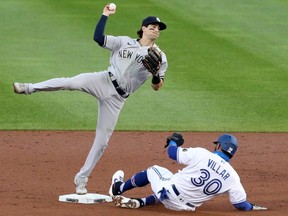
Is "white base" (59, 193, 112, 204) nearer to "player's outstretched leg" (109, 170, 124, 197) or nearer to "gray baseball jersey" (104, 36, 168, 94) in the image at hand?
"player's outstretched leg" (109, 170, 124, 197)

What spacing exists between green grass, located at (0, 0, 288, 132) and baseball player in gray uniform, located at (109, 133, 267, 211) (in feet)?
14.7

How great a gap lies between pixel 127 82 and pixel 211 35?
9356mm

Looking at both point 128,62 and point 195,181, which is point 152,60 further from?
point 195,181

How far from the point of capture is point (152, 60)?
36.5 ft

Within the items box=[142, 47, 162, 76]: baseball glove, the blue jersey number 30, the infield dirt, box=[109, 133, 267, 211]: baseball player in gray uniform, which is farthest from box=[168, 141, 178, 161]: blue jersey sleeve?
box=[142, 47, 162, 76]: baseball glove

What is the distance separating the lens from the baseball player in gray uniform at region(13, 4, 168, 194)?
37.1ft

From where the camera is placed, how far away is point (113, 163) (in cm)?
1323

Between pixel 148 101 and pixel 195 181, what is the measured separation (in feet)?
20.9

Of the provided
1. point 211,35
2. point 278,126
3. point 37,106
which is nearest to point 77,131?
point 37,106

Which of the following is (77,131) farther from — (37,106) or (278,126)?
(278,126)

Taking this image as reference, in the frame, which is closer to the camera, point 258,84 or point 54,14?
point 258,84

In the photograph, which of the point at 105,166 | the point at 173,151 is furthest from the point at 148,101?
the point at 173,151

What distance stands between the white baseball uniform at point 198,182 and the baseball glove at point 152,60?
104 centimetres

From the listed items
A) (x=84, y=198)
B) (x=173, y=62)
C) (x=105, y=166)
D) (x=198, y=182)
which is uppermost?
(x=198, y=182)
